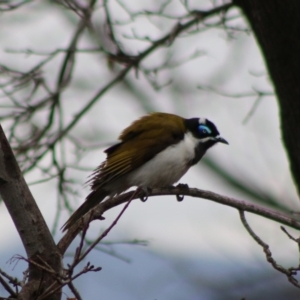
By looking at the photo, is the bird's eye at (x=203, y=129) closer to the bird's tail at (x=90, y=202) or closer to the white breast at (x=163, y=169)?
the white breast at (x=163, y=169)

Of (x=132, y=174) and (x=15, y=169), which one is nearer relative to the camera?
(x=15, y=169)

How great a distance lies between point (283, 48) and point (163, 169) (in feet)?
4.93

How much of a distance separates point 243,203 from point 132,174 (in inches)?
72.1

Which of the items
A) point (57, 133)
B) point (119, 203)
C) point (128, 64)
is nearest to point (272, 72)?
point (119, 203)

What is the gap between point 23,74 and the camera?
7043 millimetres

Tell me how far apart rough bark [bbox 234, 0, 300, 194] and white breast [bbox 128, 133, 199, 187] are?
1.11m

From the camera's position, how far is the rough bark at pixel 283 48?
5.16 meters

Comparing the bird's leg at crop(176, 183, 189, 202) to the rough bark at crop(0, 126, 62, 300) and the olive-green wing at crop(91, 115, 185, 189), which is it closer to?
the olive-green wing at crop(91, 115, 185, 189)

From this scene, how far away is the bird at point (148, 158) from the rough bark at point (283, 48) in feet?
3.81

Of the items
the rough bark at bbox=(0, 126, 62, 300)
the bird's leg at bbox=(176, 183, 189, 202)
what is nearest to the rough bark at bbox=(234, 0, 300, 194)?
the bird's leg at bbox=(176, 183, 189, 202)

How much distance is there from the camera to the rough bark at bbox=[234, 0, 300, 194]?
5160 mm

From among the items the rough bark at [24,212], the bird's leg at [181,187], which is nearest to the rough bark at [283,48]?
the bird's leg at [181,187]

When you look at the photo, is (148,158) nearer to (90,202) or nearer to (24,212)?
(90,202)

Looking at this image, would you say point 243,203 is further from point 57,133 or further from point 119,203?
point 57,133
